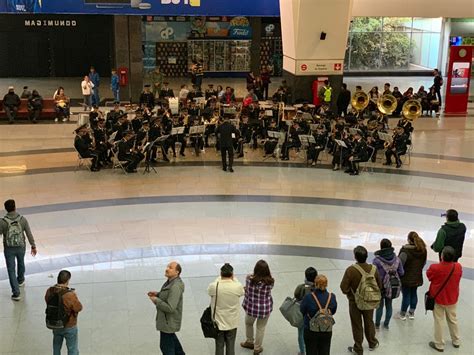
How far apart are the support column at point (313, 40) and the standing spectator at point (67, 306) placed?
17.0 m

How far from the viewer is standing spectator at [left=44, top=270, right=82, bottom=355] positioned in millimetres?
6590

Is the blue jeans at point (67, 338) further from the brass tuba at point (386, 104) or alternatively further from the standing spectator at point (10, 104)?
the standing spectator at point (10, 104)

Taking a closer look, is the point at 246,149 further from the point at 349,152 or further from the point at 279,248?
the point at 279,248

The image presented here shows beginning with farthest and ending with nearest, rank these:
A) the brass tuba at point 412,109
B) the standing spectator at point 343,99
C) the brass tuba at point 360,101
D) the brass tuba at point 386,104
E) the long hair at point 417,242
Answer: the standing spectator at point 343,99 → the brass tuba at point 360,101 → the brass tuba at point 386,104 → the brass tuba at point 412,109 → the long hair at point 417,242

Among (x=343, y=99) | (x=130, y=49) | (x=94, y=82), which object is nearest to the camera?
(x=343, y=99)

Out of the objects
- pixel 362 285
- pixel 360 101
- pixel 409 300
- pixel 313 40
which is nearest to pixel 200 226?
pixel 409 300

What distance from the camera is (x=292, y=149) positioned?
18500mm

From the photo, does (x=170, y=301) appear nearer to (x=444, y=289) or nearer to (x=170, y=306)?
(x=170, y=306)

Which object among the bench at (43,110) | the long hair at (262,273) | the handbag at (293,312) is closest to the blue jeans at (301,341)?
the handbag at (293,312)

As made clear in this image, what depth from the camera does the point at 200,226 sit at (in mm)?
12039

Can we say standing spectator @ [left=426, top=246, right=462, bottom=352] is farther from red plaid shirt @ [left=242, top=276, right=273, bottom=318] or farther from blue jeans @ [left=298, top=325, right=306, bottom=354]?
red plaid shirt @ [left=242, top=276, right=273, bottom=318]

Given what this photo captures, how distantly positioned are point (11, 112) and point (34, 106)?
31.9 inches

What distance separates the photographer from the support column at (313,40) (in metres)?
21.8

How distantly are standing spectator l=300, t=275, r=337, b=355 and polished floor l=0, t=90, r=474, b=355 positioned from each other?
3.07 feet
